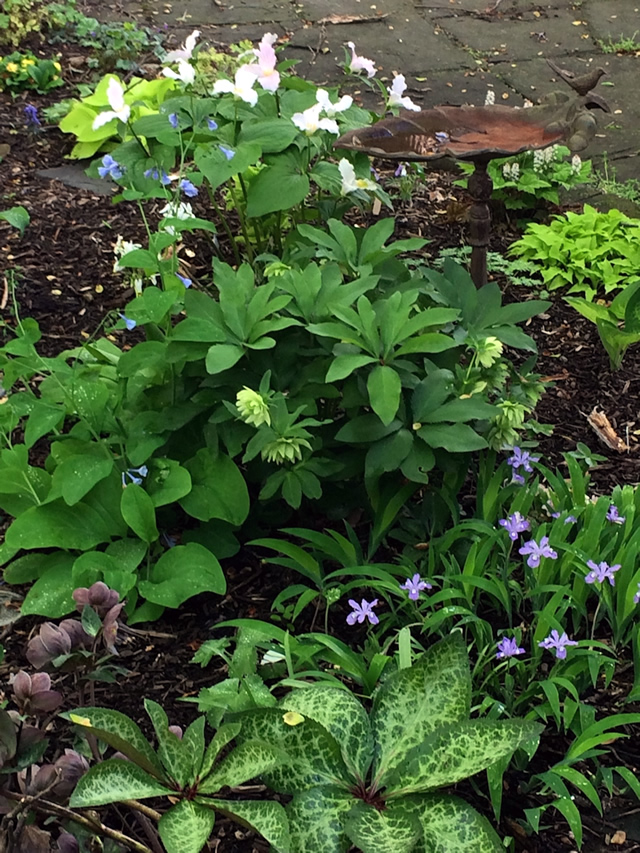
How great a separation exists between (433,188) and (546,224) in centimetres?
58

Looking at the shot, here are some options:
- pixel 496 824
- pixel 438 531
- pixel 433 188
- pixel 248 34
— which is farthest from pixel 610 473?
pixel 248 34

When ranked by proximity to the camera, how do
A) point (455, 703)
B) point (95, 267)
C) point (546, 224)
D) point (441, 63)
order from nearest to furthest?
point (455, 703), point (95, 267), point (546, 224), point (441, 63)

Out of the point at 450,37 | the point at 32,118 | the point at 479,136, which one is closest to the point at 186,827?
the point at 479,136

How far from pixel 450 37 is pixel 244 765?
5.24 m

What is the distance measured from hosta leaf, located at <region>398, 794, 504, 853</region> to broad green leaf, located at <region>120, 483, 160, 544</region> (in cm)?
84

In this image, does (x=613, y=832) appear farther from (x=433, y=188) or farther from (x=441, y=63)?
(x=441, y=63)

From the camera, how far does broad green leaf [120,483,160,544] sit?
5.86 ft

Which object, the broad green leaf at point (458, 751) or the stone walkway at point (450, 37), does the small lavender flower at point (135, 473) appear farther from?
the stone walkway at point (450, 37)

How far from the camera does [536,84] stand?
15.6 ft

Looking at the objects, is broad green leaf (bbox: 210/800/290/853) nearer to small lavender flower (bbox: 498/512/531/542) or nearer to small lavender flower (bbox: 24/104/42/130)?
small lavender flower (bbox: 498/512/531/542)

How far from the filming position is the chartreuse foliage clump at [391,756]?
1131 millimetres

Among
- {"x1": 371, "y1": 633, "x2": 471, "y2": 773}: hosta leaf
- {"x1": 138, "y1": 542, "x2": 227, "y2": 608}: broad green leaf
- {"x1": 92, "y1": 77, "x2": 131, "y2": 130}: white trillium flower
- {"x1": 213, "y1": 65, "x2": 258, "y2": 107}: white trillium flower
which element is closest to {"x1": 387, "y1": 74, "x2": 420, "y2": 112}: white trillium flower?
{"x1": 213, "y1": 65, "x2": 258, "y2": 107}: white trillium flower

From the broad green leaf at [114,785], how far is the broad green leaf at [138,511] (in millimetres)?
720

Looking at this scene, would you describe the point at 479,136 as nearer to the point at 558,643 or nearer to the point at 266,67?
the point at 266,67
